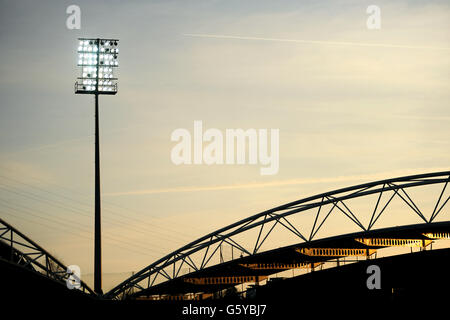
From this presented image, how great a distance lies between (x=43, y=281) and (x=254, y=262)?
20488mm

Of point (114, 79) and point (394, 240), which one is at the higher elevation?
point (114, 79)

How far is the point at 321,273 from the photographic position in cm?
6638
